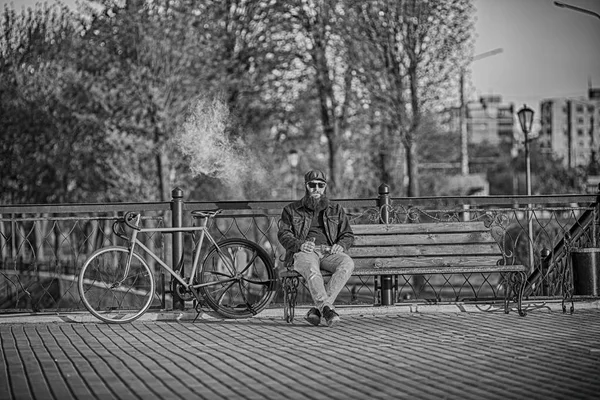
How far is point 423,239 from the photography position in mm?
12117

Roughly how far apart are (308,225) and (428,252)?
5.13 feet

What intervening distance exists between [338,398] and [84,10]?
28.3 meters

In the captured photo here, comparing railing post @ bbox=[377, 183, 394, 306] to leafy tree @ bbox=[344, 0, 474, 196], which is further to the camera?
leafy tree @ bbox=[344, 0, 474, 196]

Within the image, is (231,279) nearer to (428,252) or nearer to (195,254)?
(195,254)

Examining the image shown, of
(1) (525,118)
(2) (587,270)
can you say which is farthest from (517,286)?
(1) (525,118)

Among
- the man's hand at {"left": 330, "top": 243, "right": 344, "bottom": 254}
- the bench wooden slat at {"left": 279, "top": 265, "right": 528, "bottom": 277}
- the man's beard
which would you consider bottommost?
the bench wooden slat at {"left": 279, "top": 265, "right": 528, "bottom": 277}

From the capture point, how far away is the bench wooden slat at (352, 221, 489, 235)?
12.1 metres

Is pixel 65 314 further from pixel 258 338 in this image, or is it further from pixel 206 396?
pixel 206 396

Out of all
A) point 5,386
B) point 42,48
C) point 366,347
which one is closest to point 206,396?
point 5,386

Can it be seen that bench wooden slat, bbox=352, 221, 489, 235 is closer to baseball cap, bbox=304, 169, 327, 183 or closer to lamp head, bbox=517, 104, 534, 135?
baseball cap, bbox=304, 169, 327, 183

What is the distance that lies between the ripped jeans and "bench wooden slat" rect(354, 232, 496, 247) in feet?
2.66

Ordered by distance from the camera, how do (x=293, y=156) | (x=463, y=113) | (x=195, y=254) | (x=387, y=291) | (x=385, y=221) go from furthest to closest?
(x=463, y=113) < (x=293, y=156) < (x=385, y=221) < (x=387, y=291) < (x=195, y=254)

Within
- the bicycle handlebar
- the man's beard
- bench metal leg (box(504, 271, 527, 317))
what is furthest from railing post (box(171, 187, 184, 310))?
bench metal leg (box(504, 271, 527, 317))

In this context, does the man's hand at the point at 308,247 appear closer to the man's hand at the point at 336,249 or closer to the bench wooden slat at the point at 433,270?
the man's hand at the point at 336,249
